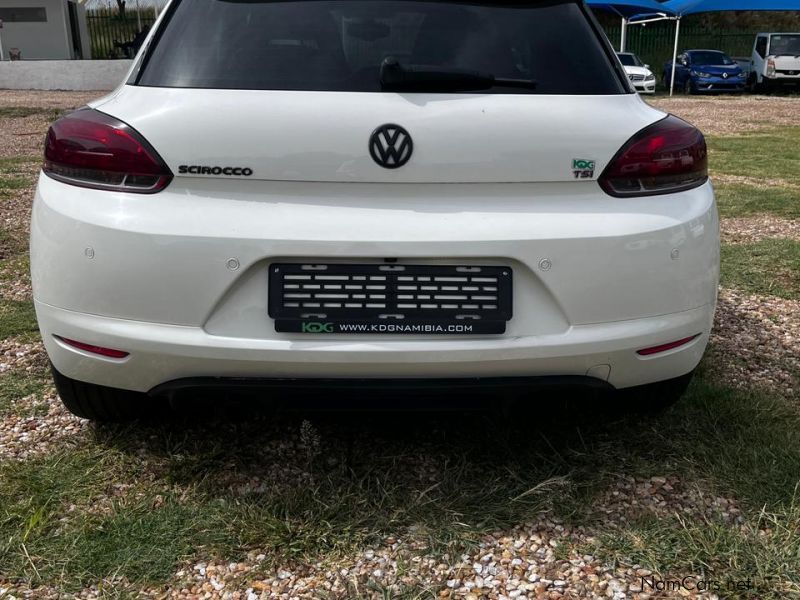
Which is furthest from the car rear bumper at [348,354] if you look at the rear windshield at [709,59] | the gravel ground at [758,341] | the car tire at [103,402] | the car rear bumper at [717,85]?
the rear windshield at [709,59]

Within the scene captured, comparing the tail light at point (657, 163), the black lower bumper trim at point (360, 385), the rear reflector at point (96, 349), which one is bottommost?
the black lower bumper trim at point (360, 385)

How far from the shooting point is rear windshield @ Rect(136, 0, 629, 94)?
6.84 ft

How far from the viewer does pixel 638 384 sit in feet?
7.32

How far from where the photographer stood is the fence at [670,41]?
3136 cm

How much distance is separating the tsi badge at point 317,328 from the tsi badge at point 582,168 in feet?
2.42

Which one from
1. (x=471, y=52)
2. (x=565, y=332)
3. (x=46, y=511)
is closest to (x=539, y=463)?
(x=565, y=332)

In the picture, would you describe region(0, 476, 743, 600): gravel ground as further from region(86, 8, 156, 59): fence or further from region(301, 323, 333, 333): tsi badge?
region(86, 8, 156, 59): fence

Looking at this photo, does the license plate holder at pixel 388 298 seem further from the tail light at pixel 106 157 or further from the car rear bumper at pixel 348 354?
the tail light at pixel 106 157

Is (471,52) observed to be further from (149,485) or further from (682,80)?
(682,80)

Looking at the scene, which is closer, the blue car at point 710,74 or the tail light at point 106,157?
the tail light at point 106,157

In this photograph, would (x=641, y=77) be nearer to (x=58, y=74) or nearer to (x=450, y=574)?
(x=58, y=74)

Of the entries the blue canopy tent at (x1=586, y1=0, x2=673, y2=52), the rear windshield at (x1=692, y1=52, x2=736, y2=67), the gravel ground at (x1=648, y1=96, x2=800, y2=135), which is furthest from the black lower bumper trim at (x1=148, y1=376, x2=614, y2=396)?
the rear windshield at (x1=692, y1=52, x2=736, y2=67)

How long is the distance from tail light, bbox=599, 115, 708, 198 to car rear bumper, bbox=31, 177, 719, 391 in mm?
41

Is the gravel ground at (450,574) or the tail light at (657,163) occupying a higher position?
the tail light at (657,163)
